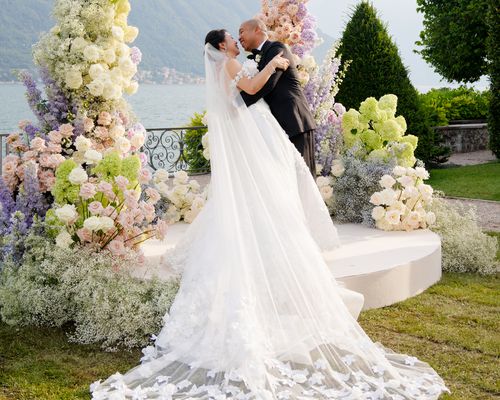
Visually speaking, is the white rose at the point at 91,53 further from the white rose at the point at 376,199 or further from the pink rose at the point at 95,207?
the white rose at the point at 376,199

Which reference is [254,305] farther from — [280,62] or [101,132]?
[101,132]

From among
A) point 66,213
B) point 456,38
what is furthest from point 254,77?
point 456,38

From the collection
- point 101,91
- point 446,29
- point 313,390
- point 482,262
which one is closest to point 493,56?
point 446,29

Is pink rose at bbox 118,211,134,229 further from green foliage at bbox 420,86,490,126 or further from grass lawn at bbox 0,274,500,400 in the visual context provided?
green foliage at bbox 420,86,490,126

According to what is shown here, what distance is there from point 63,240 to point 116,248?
→ 0.41m

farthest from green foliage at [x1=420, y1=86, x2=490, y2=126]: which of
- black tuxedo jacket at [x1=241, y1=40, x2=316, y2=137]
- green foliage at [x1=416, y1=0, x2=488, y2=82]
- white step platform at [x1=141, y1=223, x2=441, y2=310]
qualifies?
black tuxedo jacket at [x1=241, y1=40, x2=316, y2=137]

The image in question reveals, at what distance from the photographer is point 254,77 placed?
5109 millimetres

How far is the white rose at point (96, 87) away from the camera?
5.86m

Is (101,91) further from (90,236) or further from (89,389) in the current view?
(89,389)

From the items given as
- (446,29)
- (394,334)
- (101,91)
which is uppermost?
(446,29)

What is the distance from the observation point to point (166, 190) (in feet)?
25.9

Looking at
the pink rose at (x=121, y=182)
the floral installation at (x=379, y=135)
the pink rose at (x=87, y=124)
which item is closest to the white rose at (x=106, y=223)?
the pink rose at (x=121, y=182)

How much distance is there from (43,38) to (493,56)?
1137 centimetres

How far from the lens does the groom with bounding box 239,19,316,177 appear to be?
215 inches
